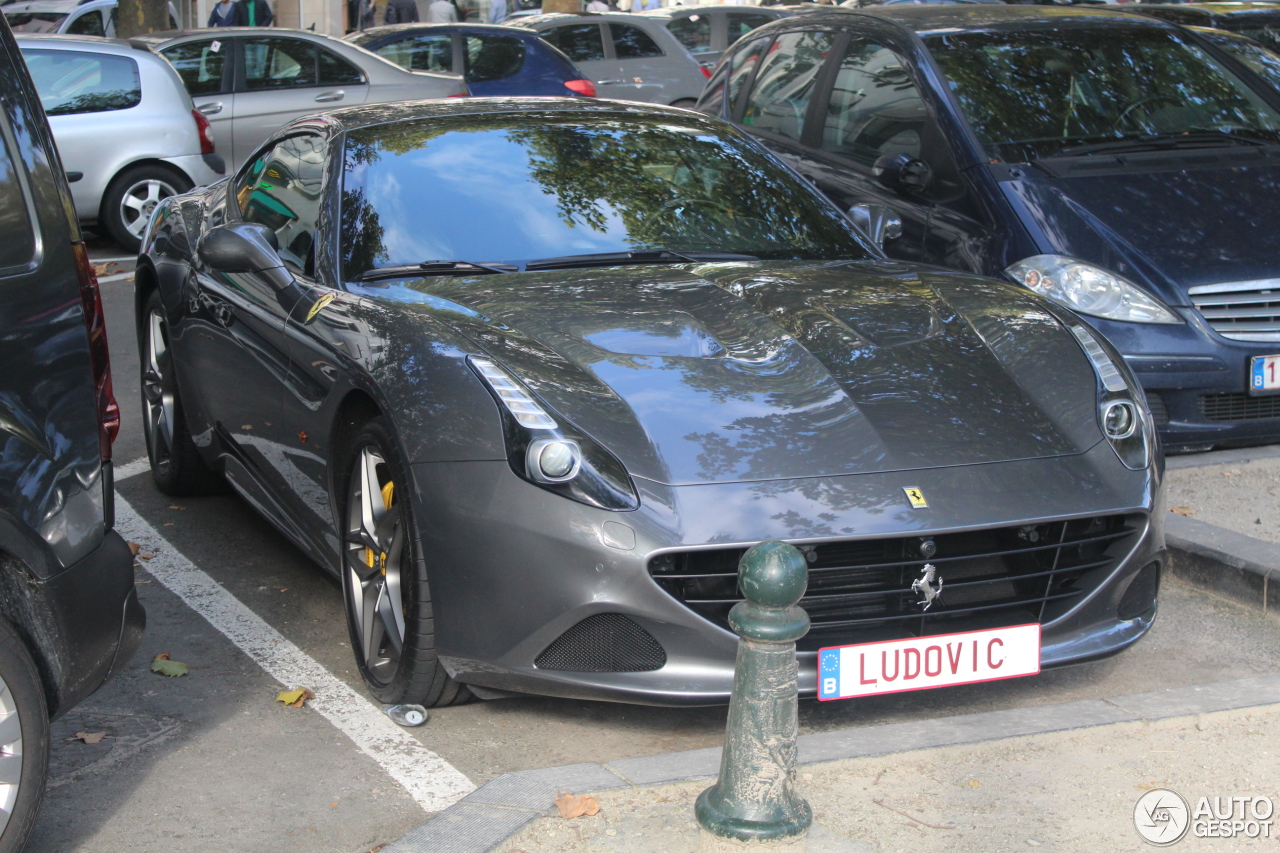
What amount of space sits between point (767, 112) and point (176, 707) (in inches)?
199

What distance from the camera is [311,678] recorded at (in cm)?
415

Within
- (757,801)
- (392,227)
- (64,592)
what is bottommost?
(757,801)

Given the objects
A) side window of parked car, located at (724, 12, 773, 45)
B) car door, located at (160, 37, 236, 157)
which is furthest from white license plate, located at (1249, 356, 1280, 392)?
side window of parked car, located at (724, 12, 773, 45)

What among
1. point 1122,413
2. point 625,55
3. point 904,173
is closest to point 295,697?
point 1122,413

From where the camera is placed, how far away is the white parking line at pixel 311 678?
3.48 meters

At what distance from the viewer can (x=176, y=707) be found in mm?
3949

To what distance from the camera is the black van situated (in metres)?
2.91

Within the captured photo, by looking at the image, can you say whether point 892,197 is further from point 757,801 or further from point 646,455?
point 757,801

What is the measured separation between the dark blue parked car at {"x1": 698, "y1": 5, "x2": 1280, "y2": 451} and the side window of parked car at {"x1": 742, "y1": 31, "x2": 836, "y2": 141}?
0.6 inches

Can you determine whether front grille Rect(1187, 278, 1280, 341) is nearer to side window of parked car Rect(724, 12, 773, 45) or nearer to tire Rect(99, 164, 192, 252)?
tire Rect(99, 164, 192, 252)

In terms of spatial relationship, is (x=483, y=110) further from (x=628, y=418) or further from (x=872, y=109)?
(x=872, y=109)

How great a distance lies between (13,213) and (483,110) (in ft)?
7.31

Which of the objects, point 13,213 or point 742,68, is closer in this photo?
point 13,213

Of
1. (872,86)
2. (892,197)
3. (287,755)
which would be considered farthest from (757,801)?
(872,86)
